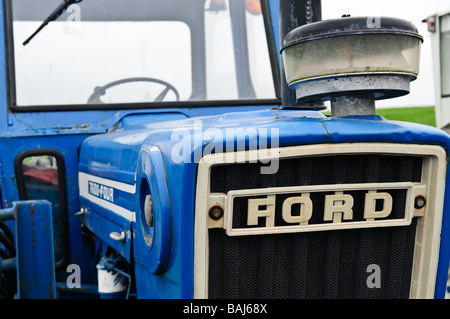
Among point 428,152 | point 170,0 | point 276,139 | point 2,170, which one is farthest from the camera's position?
point 170,0

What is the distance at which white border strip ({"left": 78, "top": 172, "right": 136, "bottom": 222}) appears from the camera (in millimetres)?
2115

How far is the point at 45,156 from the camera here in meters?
2.90

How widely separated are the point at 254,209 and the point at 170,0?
5.56ft

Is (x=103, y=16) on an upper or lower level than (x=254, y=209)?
upper

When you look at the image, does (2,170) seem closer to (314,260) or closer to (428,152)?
(314,260)

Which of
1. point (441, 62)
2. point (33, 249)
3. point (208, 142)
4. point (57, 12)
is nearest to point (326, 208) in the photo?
point (208, 142)

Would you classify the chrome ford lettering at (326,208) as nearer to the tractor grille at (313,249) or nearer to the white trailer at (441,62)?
the tractor grille at (313,249)

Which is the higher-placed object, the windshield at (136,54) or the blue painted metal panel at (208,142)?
the windshield at (136,54)

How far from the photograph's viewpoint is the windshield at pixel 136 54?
2.94 metres

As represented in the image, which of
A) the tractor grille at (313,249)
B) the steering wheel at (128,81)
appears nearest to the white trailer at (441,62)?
the steering wheel at (128,81)

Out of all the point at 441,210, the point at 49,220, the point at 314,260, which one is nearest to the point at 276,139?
the point at 314,260

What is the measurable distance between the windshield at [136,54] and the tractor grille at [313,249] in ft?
4.56

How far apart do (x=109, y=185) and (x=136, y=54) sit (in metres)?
0.90

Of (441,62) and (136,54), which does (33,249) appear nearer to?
(136,54)
